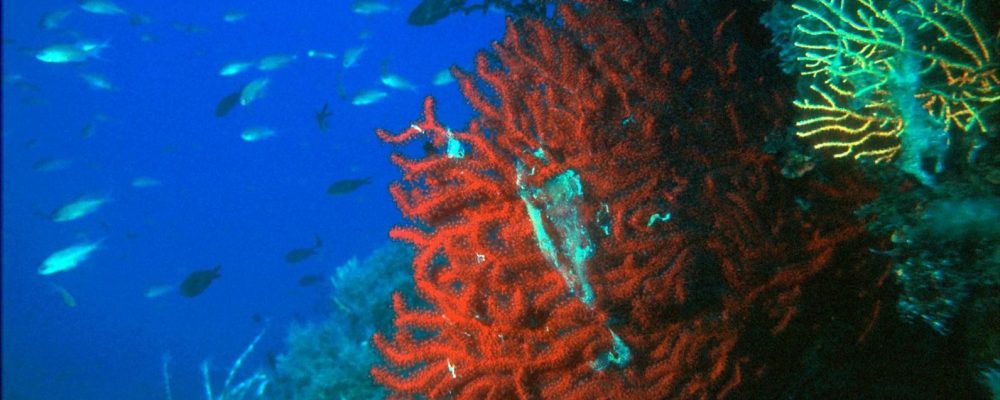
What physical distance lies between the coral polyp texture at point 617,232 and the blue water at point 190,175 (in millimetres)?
43031

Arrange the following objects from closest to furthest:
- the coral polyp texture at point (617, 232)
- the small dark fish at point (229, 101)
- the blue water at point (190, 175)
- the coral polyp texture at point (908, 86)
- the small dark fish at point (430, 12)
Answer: the coral polyp texture at point (908, 86)
the coral polyp texture at point (617, 232)
the small dark fish at point (430, 12)
the small dark fish at point (229, 101)
the blue water at point (190, 175)

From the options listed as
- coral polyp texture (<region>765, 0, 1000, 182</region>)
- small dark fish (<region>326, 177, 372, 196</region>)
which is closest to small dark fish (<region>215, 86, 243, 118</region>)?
small dark fish (<region>326, 177, 372, 196</region>)

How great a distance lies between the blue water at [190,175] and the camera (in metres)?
54.0

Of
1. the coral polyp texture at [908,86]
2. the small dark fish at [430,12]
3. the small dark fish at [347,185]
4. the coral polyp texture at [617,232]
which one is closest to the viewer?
the coral polyp texture at [908,86]

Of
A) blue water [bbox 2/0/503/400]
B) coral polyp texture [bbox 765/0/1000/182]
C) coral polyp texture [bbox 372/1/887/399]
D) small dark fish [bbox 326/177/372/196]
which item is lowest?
blue water [bbox 2/0/503/400]

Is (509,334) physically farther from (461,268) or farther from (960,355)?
(960,355)

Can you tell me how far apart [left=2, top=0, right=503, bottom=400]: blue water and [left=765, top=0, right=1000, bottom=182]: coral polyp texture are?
4419 cm

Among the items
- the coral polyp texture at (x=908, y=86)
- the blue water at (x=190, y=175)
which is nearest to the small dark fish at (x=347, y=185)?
the coral polyp texture at (x=908, y=86)

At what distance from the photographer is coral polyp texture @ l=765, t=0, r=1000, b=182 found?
2508 millimetres

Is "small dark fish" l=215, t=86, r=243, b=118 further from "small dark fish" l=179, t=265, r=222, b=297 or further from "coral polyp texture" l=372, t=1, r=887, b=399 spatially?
"coral polyp texture" l=372, t=1, r=887, b=399

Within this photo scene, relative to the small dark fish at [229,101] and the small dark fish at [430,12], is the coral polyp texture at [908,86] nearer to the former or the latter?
the small dark fish at [430,12]

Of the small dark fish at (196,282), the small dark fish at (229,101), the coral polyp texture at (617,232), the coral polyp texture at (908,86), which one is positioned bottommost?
the small dark fish at (196,282)

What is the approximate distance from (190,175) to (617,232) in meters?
102

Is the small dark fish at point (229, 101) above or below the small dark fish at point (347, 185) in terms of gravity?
above
